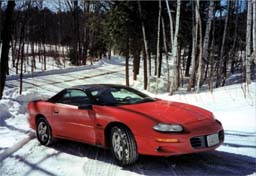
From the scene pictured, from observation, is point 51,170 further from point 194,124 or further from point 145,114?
point 194,124

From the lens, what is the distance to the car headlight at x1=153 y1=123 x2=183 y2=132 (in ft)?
17.4

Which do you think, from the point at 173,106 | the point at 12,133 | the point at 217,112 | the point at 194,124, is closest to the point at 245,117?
the point at 217,112

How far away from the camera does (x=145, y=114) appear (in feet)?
18.5

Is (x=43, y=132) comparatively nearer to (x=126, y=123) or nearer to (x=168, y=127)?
(x=126, y=123)

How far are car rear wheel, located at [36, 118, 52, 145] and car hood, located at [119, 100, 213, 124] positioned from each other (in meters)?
1.95

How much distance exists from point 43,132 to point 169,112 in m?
2.78

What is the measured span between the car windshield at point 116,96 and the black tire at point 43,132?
1260 millimetres

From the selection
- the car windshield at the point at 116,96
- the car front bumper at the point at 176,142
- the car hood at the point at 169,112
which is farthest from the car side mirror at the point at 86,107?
the car front bumper at the point at 176,142

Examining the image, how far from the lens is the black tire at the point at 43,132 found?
23.8 feet

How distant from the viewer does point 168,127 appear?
5328 mm

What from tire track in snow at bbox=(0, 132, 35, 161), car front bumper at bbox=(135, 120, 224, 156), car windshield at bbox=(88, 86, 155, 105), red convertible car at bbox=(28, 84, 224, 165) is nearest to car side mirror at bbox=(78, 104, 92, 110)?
red convertible car at bbox=(28, 84, 224, 165)

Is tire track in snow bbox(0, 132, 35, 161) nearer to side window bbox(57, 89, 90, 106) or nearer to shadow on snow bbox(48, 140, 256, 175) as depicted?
shadow on snow bbox(48, 140, 256, 175)

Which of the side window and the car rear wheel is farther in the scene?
the car rear wheel

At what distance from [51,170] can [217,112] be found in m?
6.73
